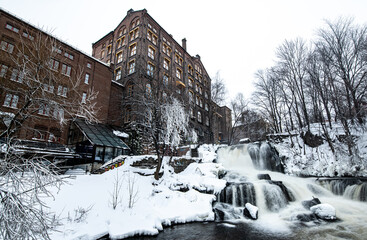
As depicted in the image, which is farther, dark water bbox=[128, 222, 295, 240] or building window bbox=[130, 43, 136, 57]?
building window bbox=[130, 43, 136, 57]

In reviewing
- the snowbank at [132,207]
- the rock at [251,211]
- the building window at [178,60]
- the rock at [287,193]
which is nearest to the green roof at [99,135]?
the snowbank at [132,207]

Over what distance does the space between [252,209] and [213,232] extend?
296 centimetres

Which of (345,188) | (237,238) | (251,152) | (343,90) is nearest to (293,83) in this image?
(343,90)

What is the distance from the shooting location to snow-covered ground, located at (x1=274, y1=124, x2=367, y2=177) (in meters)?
14.6

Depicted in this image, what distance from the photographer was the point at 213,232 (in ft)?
26.0

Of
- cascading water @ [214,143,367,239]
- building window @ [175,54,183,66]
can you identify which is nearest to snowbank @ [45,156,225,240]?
cascading water @ [214,143,367,239]

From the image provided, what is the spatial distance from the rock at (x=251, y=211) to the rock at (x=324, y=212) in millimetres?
2874

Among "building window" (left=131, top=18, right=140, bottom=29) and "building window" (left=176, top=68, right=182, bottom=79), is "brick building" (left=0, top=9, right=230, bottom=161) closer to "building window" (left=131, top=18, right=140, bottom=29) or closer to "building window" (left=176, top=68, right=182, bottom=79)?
"building window" (left=131, top=18, right=140, bottom=29)

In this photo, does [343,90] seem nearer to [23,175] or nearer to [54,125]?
[23,175]

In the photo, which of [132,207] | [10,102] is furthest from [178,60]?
[132,207]

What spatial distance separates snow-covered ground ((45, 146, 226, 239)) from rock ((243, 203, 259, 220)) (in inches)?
72.4

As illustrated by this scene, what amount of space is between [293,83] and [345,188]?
15.2 meters

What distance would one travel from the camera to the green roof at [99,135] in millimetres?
18495

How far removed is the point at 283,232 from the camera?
768 cm
